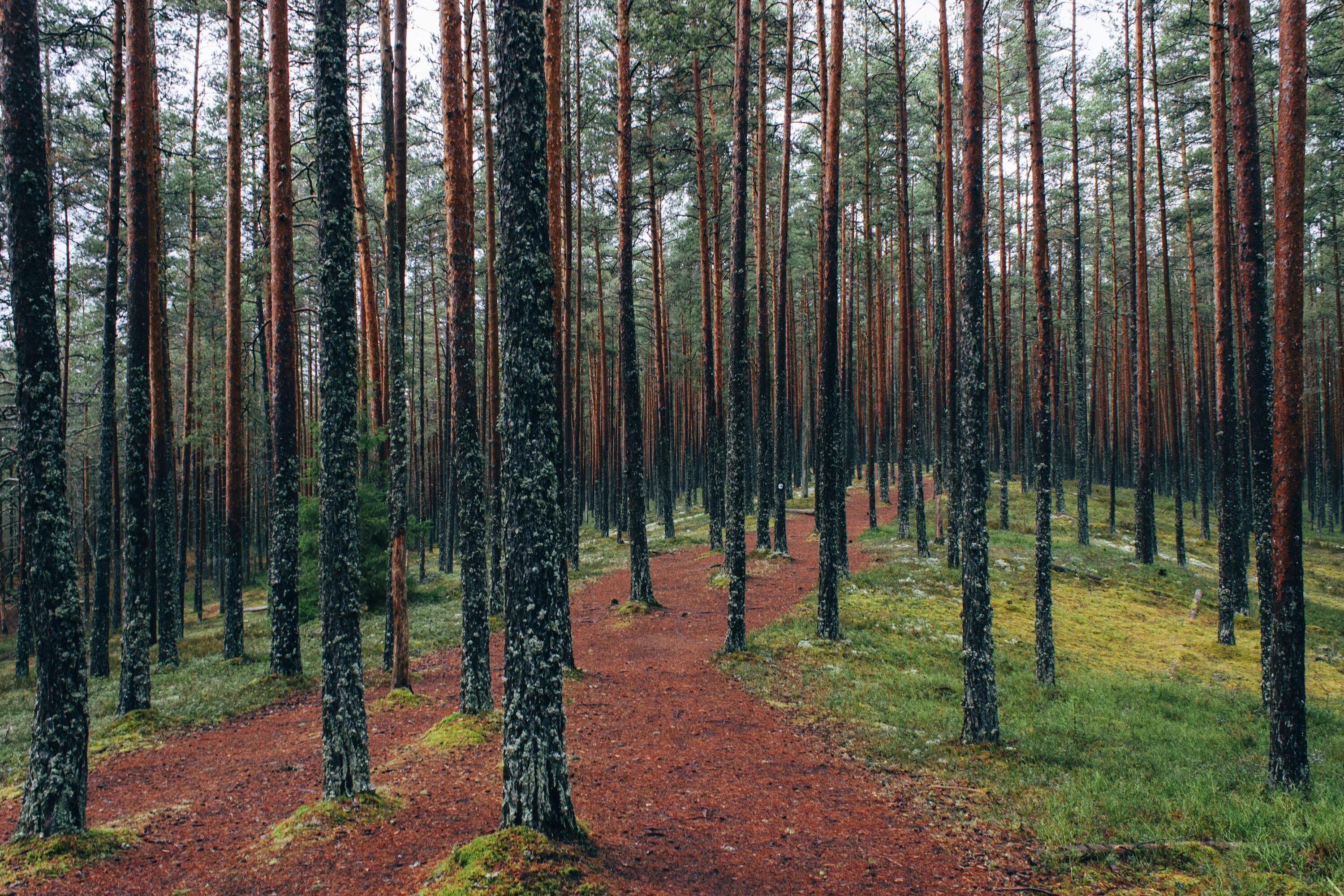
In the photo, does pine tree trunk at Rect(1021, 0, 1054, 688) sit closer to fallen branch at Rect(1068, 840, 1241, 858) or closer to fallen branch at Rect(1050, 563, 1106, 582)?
fallen branch at Rect(1068, 840, 1241, 858)

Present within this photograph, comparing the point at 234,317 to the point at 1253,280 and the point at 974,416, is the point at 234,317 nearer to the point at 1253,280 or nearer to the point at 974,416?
the point at 974,416

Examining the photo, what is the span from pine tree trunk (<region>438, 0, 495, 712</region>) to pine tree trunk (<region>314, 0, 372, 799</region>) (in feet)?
8.88

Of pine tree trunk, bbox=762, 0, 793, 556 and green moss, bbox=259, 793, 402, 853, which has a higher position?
pine tree trunk, bbox=762, 0, 793, 556

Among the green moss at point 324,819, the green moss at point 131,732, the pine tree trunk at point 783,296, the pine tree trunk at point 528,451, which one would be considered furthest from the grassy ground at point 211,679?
the pine tree trunk at point 528,451

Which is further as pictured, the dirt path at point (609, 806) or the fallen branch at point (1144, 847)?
the fallen branch at point (1144, 847)

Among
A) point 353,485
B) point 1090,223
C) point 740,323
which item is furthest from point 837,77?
point 1090,223

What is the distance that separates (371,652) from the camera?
15.5m

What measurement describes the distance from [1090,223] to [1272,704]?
44.3 m

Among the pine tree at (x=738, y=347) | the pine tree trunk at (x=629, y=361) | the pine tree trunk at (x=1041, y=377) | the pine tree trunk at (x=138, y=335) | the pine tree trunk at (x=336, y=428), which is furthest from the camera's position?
the pine tree trunk at (x=629, y=361)

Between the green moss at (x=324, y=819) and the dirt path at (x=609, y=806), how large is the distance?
0.13 m

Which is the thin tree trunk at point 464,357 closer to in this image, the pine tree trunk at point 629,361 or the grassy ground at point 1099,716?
the grassy ground at point 1099,716

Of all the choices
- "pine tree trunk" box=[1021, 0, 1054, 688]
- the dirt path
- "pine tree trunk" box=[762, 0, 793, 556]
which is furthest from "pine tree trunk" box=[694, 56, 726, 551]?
the dirt path

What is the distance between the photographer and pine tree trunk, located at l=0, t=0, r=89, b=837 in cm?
586

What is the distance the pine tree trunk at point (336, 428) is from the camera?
6488 millimetres
